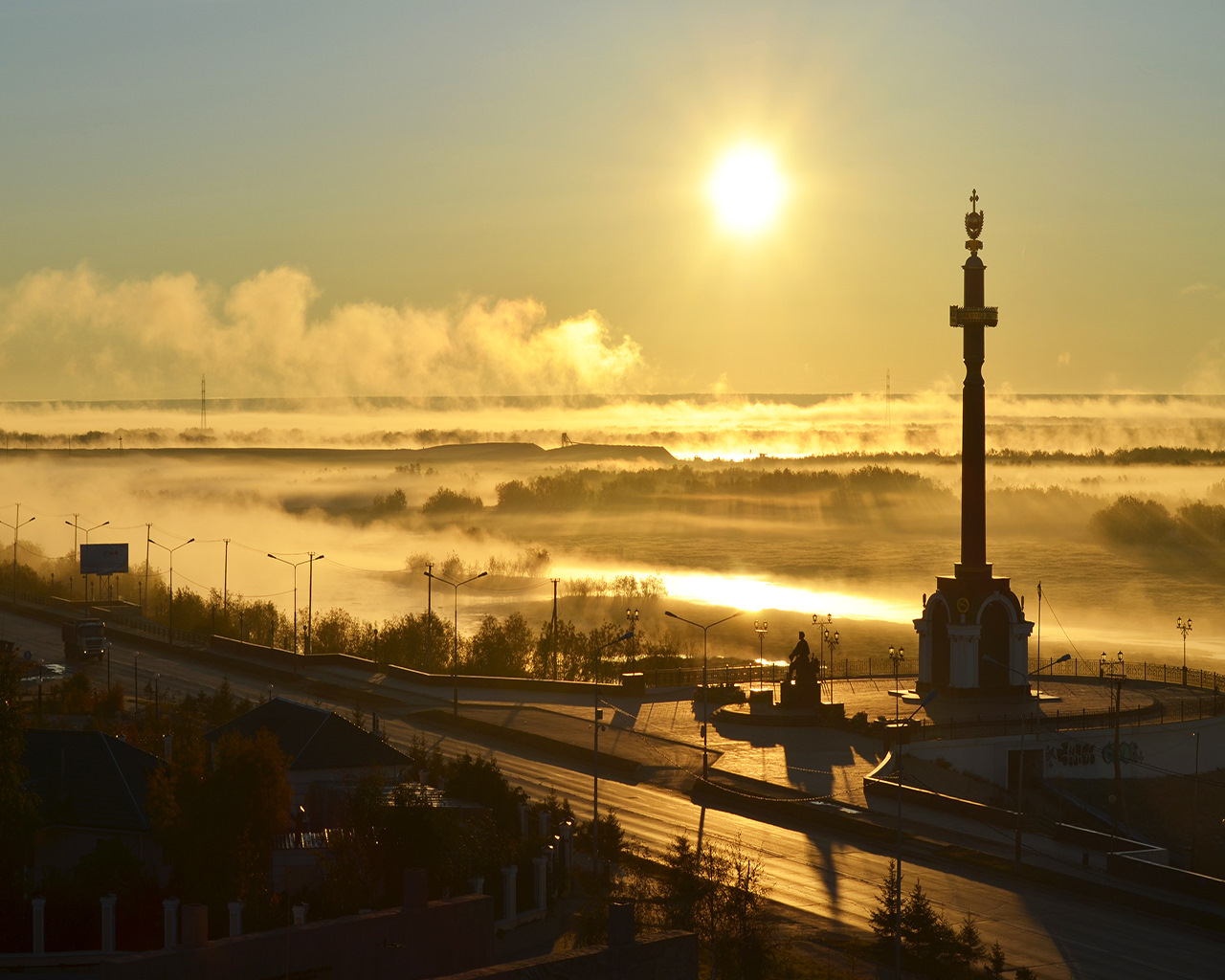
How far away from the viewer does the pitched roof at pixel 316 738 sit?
59.5 m

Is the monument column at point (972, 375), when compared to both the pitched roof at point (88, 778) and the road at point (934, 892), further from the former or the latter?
the pitched roof at point (88, 778)

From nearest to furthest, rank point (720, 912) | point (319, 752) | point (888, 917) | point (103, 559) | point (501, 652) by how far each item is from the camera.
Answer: point (720, 912)
point (888, 917)
point (319, 752)
point (501, 652)
point (103, 559)

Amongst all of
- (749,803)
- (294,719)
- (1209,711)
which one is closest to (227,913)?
(294,719)

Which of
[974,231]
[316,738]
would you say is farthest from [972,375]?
[316,738]

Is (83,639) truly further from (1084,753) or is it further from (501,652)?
(1084,753)

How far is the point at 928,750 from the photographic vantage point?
7725 centimetres

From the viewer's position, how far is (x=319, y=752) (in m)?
59.8

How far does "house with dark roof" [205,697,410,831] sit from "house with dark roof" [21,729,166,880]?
5.75 m

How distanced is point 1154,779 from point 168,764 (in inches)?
2305

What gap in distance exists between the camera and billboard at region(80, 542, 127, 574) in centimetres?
15312

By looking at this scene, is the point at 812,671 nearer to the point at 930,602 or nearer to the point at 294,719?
the point at 930,602

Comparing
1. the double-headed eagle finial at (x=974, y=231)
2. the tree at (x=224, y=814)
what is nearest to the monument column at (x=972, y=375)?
the double-headed eagle finial at (x=974, y=231)

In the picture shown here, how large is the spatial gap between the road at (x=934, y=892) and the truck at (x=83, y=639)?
162 feet

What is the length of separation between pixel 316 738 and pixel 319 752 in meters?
0.92
